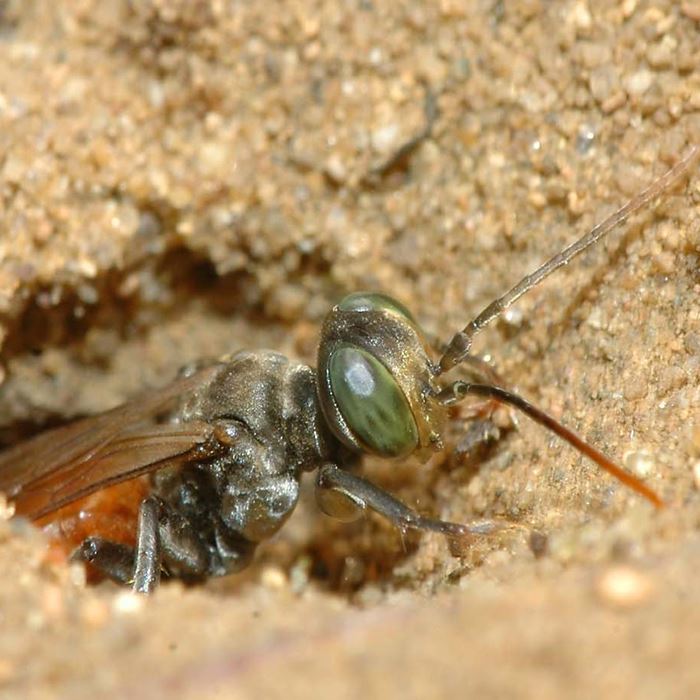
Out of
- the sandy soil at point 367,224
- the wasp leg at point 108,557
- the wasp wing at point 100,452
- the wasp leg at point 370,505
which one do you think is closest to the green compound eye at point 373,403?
the wasp leg at point 370,505

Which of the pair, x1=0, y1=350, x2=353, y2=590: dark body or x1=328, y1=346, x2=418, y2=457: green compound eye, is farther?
x1=0, y1=350, x2=353, y2=590: dark body

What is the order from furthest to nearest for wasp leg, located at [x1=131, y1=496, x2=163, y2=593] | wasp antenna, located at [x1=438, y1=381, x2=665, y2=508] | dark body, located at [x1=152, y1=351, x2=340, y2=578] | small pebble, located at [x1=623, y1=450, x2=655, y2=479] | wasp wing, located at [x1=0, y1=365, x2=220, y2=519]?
dark body, located at [x1=152, y1=351, x2=340, y2=578] → wasp wing, located at [x1=0, y1=365, x2=220, y2=519] → wasp leg, located at [x1=131, y1=496, x2=163, y2=593] → small pebble, located at [x1=623, y1=450, x2=655, y2=479] → wasp antenna, located at [x1=438, y1=381, x2=665, y2=508]

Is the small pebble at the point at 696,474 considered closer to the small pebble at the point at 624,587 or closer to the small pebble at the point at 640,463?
the small pebble at the point at 640,463

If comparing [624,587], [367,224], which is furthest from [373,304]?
[624,587]

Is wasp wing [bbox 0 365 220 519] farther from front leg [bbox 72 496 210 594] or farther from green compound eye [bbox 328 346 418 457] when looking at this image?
green compound eye [bbox 328 346 418 457]

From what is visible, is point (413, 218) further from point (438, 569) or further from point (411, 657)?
point (411, 657)

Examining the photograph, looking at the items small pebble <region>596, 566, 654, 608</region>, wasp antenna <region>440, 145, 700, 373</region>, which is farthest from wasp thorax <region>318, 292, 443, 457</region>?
small pebble <region>596, 566, 654, 608</region>

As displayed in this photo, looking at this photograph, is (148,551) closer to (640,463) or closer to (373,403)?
(373,403)
